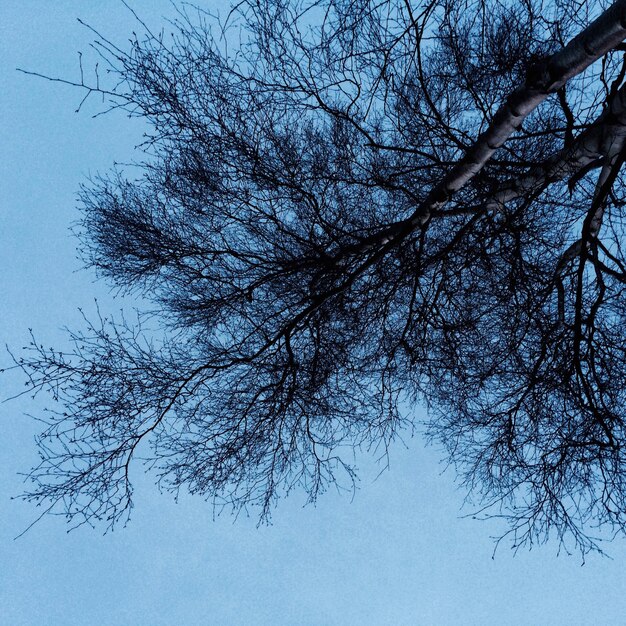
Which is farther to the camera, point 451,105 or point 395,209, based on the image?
point 395,209

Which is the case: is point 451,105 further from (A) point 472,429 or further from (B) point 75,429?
(B) point 75,429

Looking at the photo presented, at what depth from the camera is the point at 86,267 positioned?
18.8 ft

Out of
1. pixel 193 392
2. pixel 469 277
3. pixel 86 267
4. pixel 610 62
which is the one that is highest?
pixel 610 62

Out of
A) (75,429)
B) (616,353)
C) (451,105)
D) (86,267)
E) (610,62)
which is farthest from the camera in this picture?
(86,267)

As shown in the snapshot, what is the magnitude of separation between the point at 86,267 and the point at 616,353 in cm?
560

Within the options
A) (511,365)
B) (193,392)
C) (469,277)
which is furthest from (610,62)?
(193,392)

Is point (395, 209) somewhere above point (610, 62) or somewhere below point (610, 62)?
above

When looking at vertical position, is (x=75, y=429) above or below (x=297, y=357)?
below

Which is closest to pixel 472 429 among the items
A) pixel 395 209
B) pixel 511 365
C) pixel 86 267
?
pixel 511 365

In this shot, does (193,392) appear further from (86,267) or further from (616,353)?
(616,353)

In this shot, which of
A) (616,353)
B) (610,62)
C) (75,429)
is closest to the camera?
(610,62)

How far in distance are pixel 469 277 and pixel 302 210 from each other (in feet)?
6.46

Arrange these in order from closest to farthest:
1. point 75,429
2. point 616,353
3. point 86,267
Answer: point 75,429, point 616,353, point 86,267

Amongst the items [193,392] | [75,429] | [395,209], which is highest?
[395,209]
